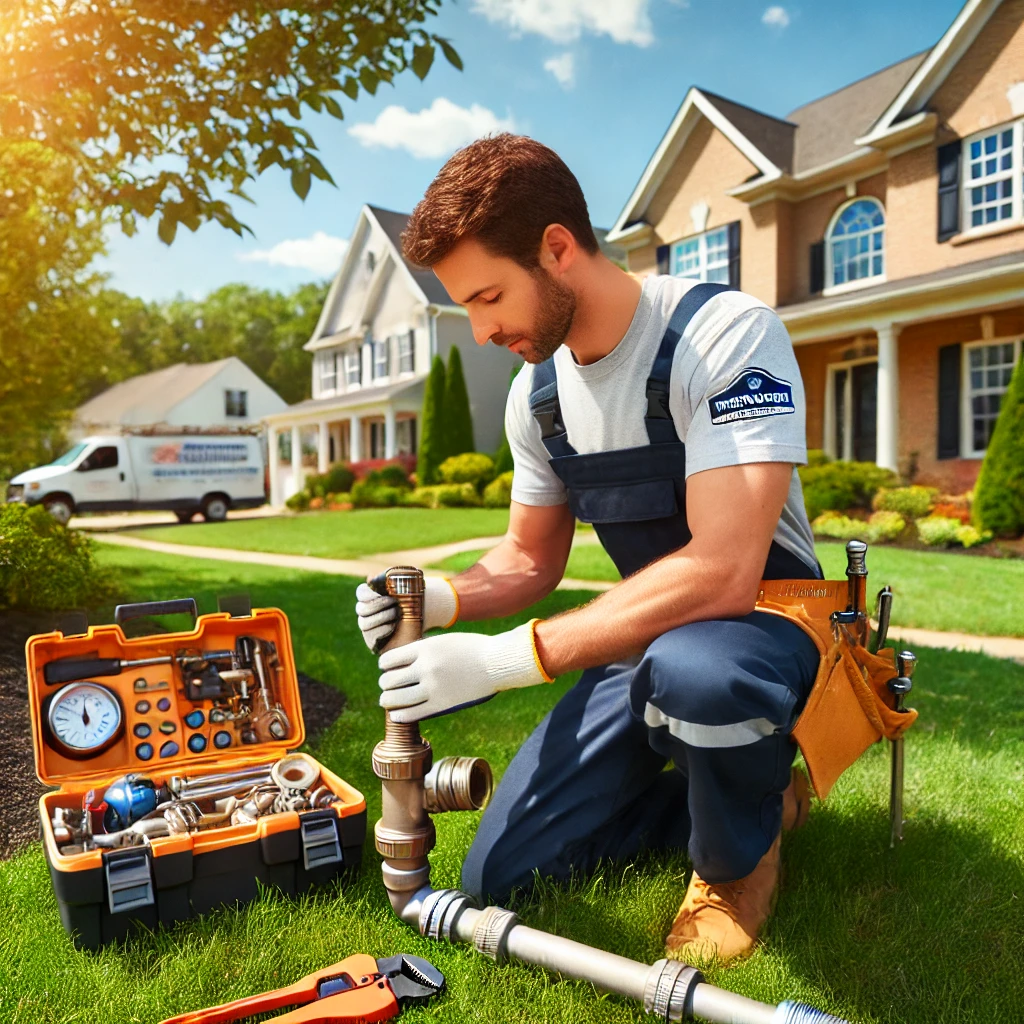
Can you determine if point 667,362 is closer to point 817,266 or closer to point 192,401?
point 817,266

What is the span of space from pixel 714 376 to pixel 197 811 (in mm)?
1789

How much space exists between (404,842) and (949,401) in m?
13.3

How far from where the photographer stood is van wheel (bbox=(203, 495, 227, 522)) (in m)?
23.1

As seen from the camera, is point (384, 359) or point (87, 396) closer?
point (384, 359)

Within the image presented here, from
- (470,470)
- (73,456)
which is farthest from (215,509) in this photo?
(470,470)

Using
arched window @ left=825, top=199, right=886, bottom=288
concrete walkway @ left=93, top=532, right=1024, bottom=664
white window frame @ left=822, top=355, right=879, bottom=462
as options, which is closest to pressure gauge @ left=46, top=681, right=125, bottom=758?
concrete walkway @ left=93, top=532, right=1024, bottom=664

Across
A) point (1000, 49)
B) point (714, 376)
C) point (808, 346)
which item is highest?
point (1000, 49)

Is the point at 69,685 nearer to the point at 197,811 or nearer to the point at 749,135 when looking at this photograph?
the point at 197,811

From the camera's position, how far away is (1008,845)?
266 cm

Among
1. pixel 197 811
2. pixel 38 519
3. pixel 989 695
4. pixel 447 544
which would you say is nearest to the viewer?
pixel 197 811

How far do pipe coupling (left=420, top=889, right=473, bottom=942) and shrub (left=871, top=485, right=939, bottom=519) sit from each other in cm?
1115

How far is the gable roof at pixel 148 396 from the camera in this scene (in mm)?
37625

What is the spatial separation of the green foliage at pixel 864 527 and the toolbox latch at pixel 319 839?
393 inches

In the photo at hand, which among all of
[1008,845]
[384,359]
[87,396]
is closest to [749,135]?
[384,359]
